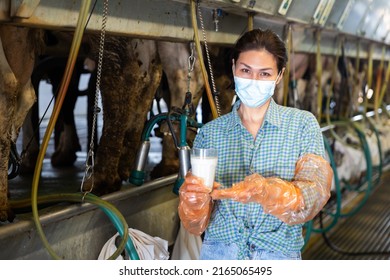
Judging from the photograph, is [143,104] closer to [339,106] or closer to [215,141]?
[215,141]

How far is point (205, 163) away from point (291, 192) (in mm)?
272

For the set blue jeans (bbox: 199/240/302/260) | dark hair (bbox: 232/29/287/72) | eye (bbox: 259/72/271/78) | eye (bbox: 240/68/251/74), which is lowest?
blue jeans (bbox: 199/240/302/260)

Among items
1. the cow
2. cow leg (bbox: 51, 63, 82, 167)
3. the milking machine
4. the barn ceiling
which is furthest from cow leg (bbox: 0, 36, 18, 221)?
cow leg (bbox: 51, 63, 82, 167)

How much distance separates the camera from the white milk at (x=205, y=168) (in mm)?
1828

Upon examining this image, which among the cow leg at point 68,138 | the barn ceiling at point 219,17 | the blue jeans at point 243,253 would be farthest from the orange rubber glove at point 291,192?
the cow leg at point 68,138

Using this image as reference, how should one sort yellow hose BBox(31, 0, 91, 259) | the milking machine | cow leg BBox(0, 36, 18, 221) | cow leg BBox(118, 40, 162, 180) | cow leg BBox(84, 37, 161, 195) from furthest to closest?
cow leg BBox(118, 40, 162, 180), cow leg BBox(84, 37, 161, 195), the milking machine, cow leg BBox(0, 36, 18, 221), yellow hose BBox(31, 0, 91, 259)

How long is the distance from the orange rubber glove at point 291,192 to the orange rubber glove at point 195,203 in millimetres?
44

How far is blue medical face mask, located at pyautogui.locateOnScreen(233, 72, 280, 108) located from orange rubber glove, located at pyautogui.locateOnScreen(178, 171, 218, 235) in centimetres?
33

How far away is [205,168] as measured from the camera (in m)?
1.84

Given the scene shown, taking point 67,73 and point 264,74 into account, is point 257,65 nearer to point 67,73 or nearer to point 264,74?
point 264,74

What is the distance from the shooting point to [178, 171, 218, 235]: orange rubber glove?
6.14 ft

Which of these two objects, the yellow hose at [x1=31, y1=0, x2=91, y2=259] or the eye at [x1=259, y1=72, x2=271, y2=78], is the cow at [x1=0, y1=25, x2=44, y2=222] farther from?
the eye at [x1=259, y1=72, x2=271, y2=78]

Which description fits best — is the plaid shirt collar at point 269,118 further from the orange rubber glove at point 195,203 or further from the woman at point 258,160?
the orange rubber glove at point 195,203

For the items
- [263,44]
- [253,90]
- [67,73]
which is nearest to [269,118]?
[253,90]
